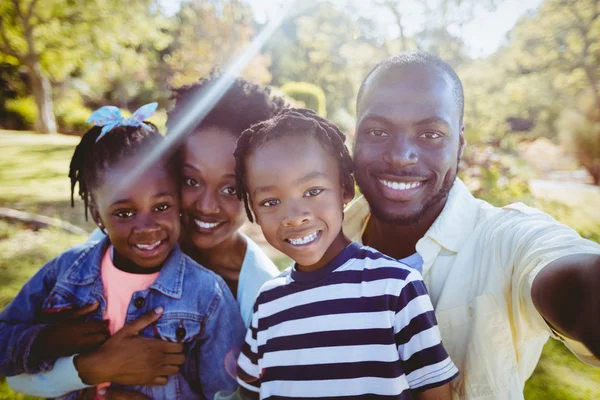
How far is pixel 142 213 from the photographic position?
7.01ft

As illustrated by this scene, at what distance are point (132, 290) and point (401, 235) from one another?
154cm

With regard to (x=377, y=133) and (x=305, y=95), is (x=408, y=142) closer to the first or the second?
(x=377, y=133)

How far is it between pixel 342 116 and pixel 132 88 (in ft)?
52.3

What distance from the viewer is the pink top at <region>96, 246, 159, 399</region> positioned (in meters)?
2.19

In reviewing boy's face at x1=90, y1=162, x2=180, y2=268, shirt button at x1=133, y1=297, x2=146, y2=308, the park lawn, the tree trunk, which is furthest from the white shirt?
the tree trunk

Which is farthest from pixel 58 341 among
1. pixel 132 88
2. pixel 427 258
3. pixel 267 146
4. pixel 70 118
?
pixel 132 88

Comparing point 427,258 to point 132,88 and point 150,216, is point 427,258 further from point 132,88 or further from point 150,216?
point 132,88

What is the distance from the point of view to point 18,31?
50.5 feet

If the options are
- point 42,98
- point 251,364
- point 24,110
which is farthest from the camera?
point 24,110

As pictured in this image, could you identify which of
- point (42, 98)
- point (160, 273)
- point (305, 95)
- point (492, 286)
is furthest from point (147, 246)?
point (42, 98)

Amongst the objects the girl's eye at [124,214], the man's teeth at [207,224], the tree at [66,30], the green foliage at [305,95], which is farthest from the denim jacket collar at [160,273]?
the tree at [66,30]

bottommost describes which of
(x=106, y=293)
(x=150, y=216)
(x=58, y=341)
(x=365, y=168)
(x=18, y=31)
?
(x=58, y=341)

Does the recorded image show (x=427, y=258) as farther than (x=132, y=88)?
No

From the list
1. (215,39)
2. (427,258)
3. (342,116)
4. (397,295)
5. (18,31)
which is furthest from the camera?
(342,116)
